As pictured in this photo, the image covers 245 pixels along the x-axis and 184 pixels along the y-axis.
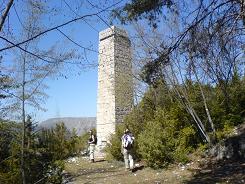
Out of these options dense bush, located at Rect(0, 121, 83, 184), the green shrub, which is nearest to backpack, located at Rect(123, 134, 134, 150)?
the green shrub

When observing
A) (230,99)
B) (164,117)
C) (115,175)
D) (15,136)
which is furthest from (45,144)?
(230,99)

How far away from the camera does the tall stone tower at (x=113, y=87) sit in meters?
20.4

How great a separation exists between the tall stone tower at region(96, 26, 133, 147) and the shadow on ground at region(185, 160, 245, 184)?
26.0ft

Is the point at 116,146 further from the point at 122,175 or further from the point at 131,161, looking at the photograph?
the point at 122,175

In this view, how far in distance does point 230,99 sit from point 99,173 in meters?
7.02

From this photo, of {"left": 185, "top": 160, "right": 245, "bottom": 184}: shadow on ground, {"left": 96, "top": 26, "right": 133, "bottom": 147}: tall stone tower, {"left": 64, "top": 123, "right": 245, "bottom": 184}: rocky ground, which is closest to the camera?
{"left": 185, "top": 160, "right": 245, "bottom": 184}: shadow on ground

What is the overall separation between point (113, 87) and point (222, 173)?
1047cm

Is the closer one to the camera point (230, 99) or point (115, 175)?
point (115, 175)

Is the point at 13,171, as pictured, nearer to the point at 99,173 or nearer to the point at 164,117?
the point at 99,173

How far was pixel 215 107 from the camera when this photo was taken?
16844 mm

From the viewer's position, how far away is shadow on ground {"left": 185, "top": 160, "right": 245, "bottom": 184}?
10690mm

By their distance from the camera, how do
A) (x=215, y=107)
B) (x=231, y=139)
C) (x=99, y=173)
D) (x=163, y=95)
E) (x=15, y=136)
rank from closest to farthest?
(x=15, y=136) → (x=231, y=139) → (x=99, y=173) → (x=215, y=107) → (x=163, y=95)

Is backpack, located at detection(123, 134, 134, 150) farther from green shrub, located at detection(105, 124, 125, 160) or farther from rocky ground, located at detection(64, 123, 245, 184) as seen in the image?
green shrub, located at detection(105, 124, 125, 160)

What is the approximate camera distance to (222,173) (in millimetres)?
11680
